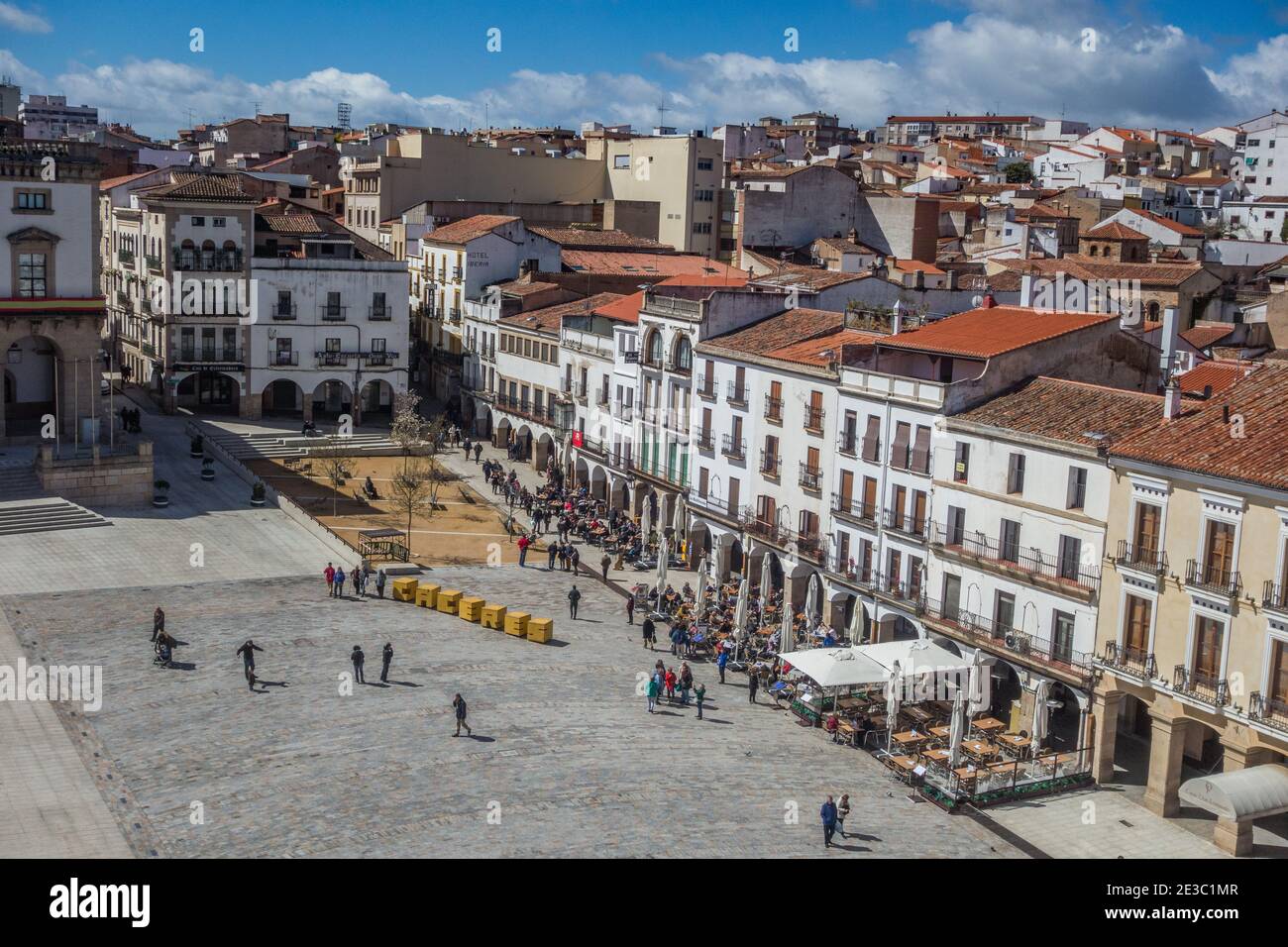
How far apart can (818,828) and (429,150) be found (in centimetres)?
8425

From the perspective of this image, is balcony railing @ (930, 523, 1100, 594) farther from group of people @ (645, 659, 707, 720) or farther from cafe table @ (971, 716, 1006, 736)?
group of people @ (645, 659, 707, 720)

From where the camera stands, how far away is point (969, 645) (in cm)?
4153

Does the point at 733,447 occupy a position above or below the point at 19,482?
above

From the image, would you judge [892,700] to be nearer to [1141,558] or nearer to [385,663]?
[1141,558]

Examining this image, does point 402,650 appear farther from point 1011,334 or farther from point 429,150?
point 429,150

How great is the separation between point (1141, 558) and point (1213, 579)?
2.36 metres

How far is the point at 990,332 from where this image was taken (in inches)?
1871

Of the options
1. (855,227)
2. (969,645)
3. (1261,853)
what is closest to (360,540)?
(969,645)

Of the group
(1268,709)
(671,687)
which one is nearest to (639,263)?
(671,687)

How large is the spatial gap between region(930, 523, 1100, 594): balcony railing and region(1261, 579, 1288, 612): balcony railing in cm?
537

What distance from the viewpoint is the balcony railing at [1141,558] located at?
3547 centimetres

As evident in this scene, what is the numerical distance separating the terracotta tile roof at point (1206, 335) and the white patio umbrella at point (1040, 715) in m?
30.3

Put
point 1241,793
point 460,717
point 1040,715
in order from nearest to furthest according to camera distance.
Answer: point 1241,793, point 460,717, point 1040,715
